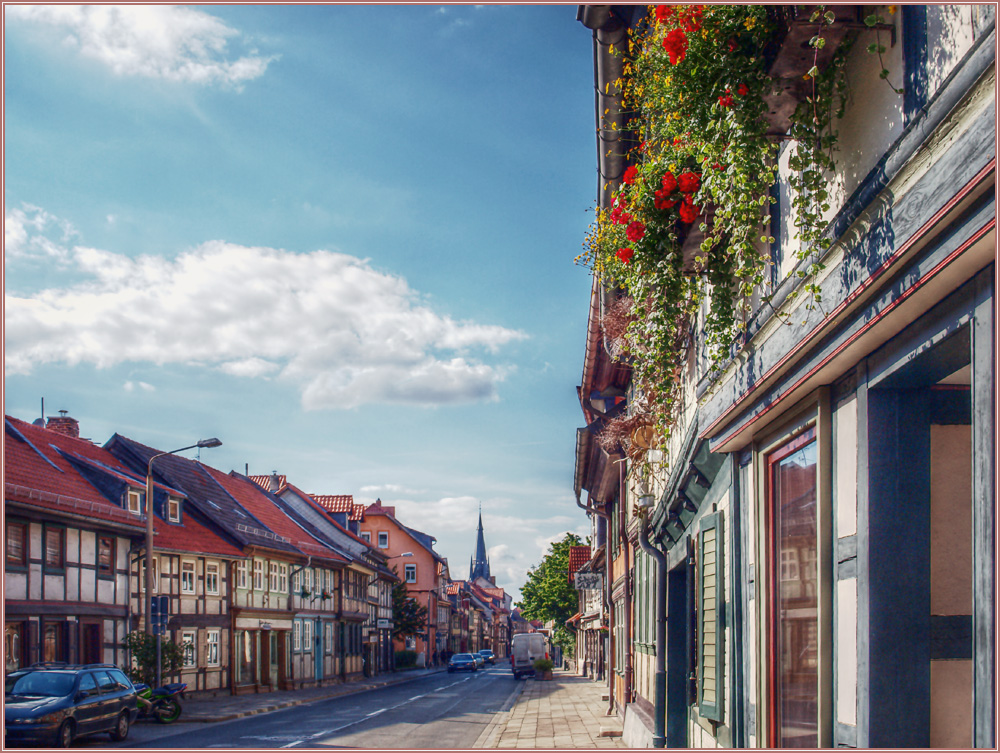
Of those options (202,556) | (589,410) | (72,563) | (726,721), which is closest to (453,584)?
(202,556)

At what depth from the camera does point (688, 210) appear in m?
5.62

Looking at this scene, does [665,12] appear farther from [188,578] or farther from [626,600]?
[188,578]

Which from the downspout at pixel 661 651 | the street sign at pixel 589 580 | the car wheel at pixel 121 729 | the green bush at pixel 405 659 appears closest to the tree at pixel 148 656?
the car wheel at pixel 121 729

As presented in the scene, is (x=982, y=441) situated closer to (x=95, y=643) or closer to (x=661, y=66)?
(x=661, y=66)

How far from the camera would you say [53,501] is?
79.2ft

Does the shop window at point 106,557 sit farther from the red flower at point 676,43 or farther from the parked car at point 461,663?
the parked car at point 461,663

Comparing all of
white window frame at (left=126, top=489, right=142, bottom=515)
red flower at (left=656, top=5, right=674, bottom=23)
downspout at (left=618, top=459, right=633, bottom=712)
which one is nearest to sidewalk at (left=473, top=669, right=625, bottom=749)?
downspout at (left=618, top=459, right=633, bottom=712)

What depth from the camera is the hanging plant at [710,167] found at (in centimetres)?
440

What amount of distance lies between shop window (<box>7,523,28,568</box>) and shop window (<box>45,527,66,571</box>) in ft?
2.93

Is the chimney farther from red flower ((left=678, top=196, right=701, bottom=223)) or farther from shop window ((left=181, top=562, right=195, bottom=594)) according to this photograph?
red flower ((left=678, top=196, right=701, bottom=223))

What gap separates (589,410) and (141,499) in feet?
56.8

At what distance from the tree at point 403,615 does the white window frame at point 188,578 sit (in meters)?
33.4

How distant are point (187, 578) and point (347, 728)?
13234mm

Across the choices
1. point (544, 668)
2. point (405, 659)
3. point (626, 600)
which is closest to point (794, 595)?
point (626, 600)
